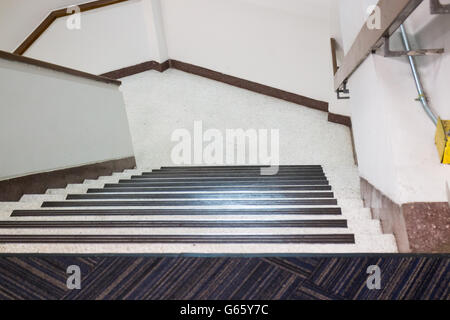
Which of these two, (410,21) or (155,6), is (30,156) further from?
(155,6)

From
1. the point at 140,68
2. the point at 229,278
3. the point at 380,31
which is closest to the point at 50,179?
the point at 229,278

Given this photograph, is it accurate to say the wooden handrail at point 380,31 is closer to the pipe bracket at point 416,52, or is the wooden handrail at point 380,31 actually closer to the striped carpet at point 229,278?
the pipe bracket at point 416,52

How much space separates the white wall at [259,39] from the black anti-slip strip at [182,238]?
3133mm

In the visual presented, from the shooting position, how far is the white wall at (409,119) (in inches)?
58.4

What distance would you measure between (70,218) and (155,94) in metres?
4.23

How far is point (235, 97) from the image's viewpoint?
557 centimetres

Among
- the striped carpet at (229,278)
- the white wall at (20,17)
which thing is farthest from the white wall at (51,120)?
the white wall at (20,17)

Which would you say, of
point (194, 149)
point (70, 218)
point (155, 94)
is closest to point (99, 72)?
point (155, 94)

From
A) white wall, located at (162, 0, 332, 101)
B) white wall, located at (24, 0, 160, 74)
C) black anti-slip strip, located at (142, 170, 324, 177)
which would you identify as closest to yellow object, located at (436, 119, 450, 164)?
black anti-slip strip, located at (142, 170, 324, 177)

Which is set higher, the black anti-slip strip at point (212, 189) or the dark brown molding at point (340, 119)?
the black anti-slip strip at point (212, 189)

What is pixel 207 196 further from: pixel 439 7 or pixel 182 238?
pixel 439 7

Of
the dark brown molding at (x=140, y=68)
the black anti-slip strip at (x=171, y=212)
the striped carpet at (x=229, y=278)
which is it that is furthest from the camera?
the dark brown molding at (x=140, y=68)

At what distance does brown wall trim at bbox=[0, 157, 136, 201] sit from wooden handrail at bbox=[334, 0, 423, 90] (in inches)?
88.4

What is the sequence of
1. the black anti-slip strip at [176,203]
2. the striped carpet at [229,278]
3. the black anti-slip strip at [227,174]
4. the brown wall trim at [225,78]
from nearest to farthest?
the striped carpet at [229,278] → the black anti-slip strip at [176,203] → the black anti-slip strip at [227,174] → the brown wall trim at [225,78]
